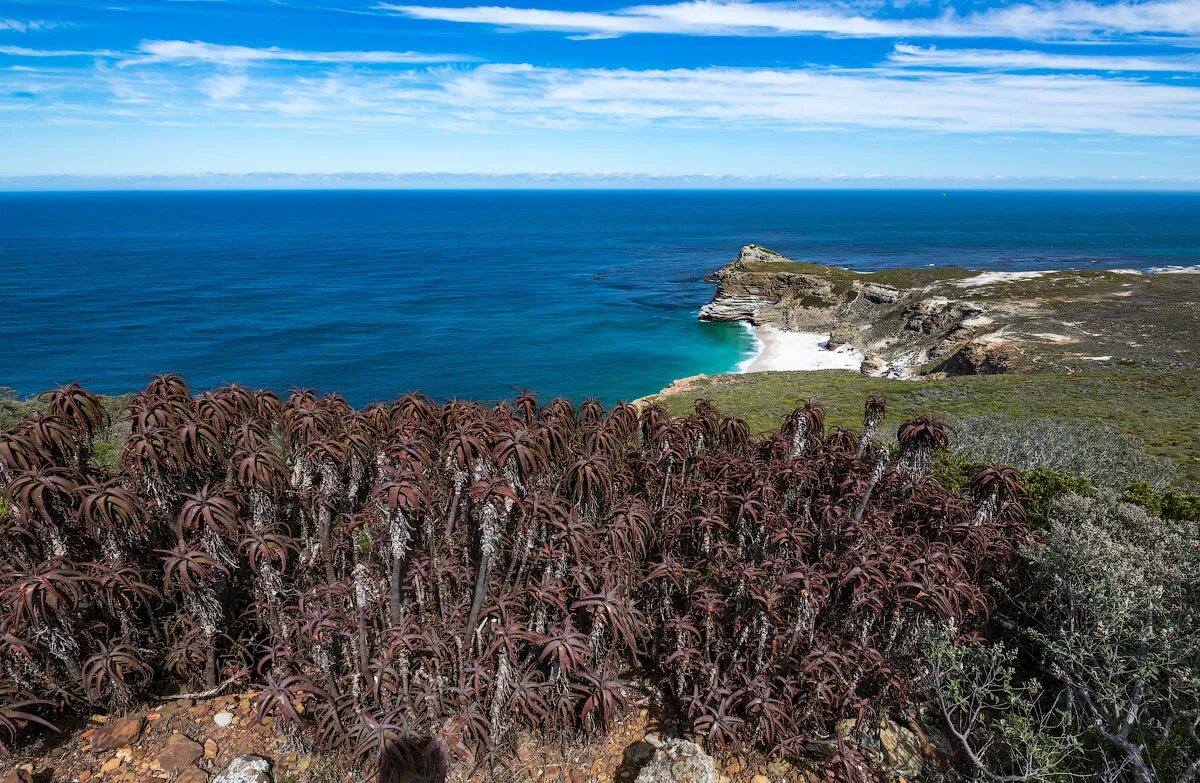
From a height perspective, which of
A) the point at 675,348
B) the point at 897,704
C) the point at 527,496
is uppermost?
the point at 527,496

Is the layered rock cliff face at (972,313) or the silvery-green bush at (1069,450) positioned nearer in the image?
the silvery-green bush at (1069,450)

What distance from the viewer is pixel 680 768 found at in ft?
23.6

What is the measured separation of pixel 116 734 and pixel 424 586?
4314mm

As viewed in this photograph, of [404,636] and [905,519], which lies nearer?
[404,636]

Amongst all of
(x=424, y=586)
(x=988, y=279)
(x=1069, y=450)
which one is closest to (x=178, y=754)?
(x=424, y=586)

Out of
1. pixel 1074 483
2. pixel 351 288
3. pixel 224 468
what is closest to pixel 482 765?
pixel 224 468

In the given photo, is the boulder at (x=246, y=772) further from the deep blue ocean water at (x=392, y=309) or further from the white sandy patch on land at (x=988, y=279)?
the white sandy patch on land at (x=988, y=279)

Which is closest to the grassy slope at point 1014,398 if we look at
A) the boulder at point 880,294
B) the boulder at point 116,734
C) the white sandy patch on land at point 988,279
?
the boulder at point 116,734

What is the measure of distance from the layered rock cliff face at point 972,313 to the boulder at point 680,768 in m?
54.1

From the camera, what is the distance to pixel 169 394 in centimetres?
982

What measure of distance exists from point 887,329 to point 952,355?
48.2ft

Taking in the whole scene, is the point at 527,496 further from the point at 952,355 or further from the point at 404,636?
the point at 952,355

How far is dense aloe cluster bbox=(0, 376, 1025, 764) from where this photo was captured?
7.82 m

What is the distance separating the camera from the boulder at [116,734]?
317 inches
